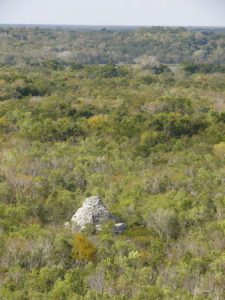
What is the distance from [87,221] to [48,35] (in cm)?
13849

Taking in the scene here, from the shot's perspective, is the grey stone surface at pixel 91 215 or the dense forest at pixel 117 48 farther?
the dense forest at pixel 117 48

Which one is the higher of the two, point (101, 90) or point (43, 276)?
point (43, 276)

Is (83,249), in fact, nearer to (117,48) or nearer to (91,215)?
(91,215)

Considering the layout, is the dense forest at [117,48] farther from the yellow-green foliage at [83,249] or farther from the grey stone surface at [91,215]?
the yellow-green foliage at [83,249]

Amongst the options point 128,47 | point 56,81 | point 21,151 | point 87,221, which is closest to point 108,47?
point 128,47

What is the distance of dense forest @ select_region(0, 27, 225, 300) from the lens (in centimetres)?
1066

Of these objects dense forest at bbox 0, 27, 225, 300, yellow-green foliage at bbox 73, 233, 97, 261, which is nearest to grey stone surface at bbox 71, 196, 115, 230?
dense forest at bbox 0, 27, 225, 300

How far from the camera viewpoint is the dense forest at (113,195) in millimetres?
10656

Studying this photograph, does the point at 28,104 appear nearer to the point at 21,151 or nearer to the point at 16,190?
the point at 21,151

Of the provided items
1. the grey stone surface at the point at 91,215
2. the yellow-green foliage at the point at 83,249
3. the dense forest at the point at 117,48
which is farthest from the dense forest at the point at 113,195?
the dense forest at the point at 117,48

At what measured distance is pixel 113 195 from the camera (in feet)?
57.7

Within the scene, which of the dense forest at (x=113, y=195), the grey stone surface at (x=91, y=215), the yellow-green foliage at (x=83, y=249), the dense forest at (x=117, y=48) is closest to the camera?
the dense forest at (x=113, y=195)

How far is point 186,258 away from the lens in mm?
11836

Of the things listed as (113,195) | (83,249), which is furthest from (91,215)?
(113,195)
